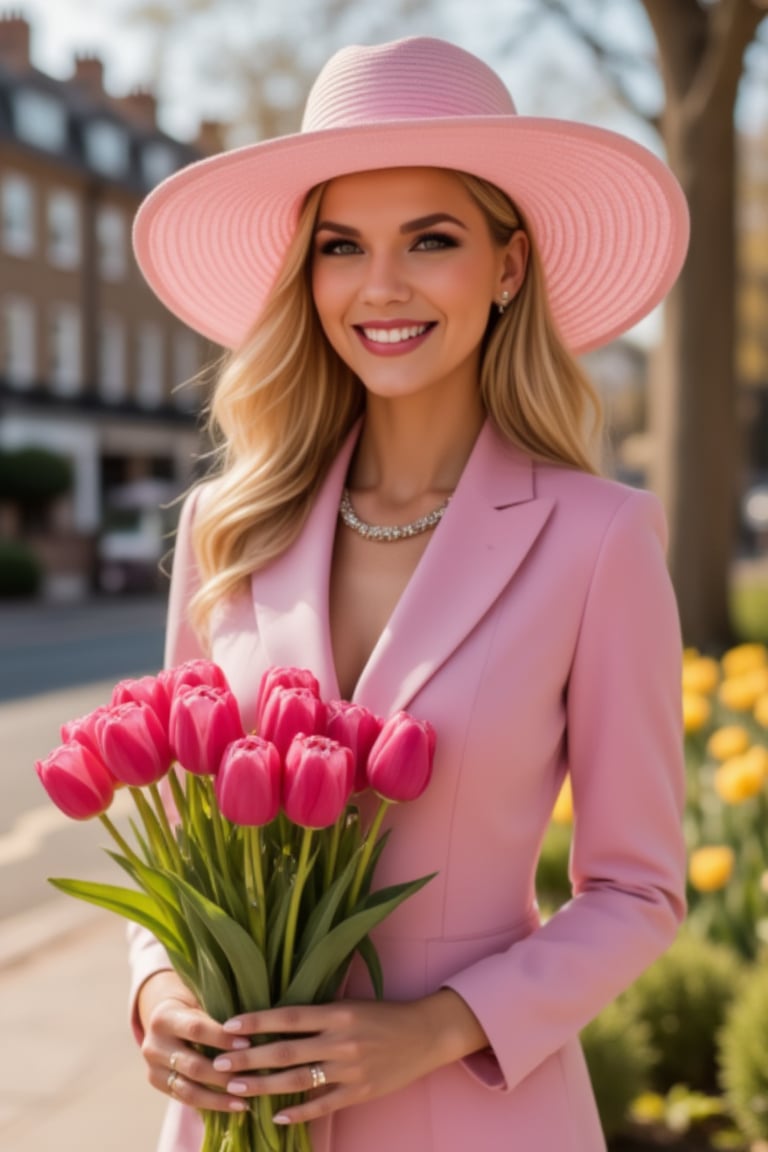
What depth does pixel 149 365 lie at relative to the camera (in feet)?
132

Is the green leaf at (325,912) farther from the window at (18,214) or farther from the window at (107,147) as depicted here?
the window at (107,147)

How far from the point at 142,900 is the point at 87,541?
27.6m

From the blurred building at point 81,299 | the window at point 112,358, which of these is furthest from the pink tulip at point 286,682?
the window at point 112,358

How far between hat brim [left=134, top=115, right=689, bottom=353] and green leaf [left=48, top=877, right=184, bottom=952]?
92cm

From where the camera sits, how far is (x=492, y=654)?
181cm

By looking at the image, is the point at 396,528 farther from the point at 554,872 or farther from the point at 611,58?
the point at 611,58

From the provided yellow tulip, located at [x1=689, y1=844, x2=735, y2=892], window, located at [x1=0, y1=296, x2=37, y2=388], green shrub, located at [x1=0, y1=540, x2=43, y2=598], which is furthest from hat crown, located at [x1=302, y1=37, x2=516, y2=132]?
window, located at [x1=0, y1=296, x2=37, y2=388]

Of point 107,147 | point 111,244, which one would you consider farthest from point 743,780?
point 107,147

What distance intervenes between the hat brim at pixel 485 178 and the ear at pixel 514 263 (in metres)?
0.04

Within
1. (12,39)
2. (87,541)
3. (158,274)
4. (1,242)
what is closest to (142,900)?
(158,274)

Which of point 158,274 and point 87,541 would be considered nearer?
point 158,274

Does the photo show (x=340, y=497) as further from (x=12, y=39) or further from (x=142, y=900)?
(x=12, y=39)

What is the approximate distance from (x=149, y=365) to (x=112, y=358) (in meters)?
1.53

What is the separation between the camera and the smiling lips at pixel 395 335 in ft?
6.37
